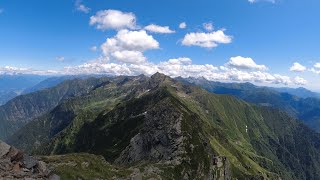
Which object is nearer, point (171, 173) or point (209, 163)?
point (171, 173)

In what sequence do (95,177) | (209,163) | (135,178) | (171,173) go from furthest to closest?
1. (209,163)
2. (171,173)
3. (135,178)
4. (95,177)

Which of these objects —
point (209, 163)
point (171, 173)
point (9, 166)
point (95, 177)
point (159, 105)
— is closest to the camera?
point (9, 166)

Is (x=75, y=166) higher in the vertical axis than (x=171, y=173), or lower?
higher

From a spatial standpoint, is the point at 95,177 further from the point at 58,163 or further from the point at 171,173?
the point at 171,173

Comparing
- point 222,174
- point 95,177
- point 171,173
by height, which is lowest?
point 222,174

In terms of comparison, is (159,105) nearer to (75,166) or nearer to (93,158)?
(93,158)

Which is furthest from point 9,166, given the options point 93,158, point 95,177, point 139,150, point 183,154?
point 139,150
